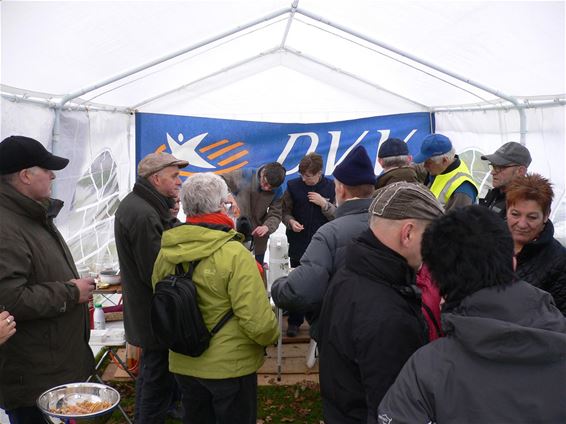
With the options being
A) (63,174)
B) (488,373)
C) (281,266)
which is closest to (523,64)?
(281,266)

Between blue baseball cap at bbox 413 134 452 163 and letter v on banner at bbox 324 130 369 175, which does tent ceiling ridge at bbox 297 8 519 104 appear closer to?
letter v on banner at bbox 324 130 369 175

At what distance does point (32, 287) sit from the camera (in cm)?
220

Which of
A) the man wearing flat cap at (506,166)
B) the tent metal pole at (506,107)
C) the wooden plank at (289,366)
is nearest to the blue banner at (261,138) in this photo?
the tent metal pole at (506,107)

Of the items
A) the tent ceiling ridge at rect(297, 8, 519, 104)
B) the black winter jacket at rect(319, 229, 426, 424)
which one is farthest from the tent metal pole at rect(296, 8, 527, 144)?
the black winter jacket at rect(319, 229, 426, 424)

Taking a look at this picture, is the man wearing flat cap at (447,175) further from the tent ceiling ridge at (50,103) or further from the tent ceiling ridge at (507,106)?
the tent ceiling ridge at (50,103)

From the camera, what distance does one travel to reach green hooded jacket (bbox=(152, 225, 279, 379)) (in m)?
2.19

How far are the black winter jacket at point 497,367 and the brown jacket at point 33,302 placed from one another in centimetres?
172

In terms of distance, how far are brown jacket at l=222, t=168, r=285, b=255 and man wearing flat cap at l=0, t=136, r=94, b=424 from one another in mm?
2452

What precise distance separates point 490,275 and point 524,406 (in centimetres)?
31

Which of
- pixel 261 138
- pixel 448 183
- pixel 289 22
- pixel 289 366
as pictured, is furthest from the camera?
pixel 261 138

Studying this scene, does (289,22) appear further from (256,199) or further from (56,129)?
(56,129)

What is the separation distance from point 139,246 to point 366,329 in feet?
5.77

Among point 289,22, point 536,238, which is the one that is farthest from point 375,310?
point 289,22

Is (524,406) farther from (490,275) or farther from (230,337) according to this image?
(230,337)
